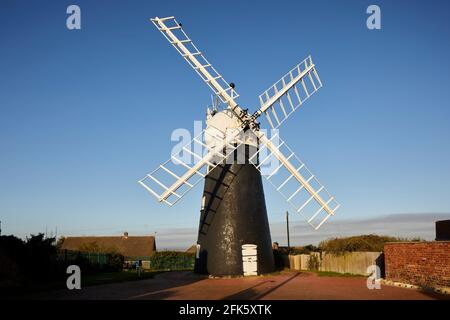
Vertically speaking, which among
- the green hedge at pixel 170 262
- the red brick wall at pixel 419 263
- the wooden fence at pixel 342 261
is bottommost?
the green hedge at pixel 170 262

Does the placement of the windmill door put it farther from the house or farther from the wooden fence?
the house

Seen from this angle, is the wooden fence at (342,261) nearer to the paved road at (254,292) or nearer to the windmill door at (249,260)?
the paved road at (254,292)

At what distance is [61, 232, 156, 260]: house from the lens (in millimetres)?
53259

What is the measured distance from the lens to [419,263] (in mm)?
16281

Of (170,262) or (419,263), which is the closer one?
(419,263)

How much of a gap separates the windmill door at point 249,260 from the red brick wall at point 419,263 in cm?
615

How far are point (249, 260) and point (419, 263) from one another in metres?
7.90

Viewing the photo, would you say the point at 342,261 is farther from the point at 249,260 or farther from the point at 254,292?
the point at 254,292

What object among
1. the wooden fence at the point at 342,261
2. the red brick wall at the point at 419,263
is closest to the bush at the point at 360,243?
the wooden fence at the point at 342,261

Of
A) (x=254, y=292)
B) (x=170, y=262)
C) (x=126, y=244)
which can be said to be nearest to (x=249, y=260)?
(x=254, y=292)

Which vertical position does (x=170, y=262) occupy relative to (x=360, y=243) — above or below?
below

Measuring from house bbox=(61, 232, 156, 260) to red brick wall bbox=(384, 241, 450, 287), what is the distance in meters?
38.9

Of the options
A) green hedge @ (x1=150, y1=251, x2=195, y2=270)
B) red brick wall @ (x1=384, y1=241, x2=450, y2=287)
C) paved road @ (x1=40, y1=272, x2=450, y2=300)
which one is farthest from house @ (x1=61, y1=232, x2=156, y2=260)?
red brick wall @ (x1=384, y1=241, x2=450, y2=287)

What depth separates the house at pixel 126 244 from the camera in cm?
5326
